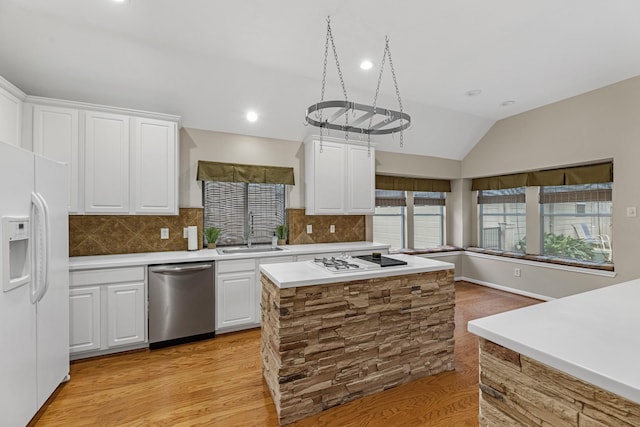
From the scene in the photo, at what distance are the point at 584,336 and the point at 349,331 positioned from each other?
1443 millimetres

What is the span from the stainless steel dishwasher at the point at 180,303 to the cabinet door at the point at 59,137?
3.72ft

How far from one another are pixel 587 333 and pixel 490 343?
32 centimetres

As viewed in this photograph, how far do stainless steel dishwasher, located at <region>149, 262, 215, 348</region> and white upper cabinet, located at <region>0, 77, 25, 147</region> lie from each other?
165cm

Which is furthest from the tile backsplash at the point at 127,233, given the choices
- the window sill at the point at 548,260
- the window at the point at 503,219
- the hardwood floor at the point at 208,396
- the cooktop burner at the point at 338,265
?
the window at the point at 503,219

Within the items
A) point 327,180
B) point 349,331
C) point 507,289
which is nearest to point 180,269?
point 349,331

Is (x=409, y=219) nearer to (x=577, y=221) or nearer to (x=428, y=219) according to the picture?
(x=428, y=219)

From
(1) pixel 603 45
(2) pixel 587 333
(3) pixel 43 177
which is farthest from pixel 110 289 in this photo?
(1) pixel 603 45

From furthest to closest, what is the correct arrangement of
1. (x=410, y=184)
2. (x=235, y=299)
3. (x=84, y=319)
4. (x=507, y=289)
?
(x=410, y=184) → (x=507, y=289) → (x=235, y=299) → (x=84, y=319)

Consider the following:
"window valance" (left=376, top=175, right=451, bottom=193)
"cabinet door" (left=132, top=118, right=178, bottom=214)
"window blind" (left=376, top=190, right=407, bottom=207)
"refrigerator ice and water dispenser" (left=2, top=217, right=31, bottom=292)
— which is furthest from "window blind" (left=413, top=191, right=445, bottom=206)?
"refrigerator ice and water dispenser" (left=2, top=217, right=31, bottom=292)

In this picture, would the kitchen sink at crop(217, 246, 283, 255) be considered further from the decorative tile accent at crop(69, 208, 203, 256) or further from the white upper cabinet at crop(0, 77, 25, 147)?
the white upper cabinet at crop(0, 77, 25, 147)

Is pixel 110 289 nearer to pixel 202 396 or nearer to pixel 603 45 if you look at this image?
pixel 202 396

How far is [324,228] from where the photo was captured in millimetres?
4703

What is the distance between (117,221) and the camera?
3467 millimetres

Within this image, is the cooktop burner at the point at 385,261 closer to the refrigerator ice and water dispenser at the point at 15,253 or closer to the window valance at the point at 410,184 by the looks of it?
the refrigerator ice and water dispenser at the point at 15,253
